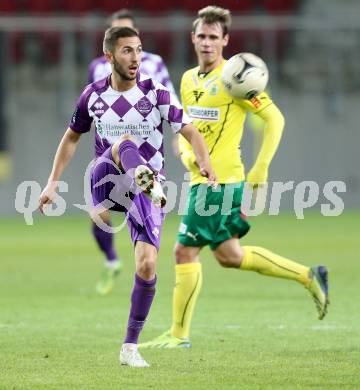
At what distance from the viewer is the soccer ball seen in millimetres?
8023

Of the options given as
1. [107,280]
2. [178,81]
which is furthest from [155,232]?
[178,81]

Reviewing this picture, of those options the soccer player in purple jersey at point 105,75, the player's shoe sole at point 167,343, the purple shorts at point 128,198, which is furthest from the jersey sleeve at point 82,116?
the soccer player in purple jersey at point 105,75

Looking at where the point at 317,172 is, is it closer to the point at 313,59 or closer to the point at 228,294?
the point at 313,59

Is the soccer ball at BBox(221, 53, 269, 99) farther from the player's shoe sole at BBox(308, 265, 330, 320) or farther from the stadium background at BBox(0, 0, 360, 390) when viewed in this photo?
the stadium background at BBox(0, 0, 360, 390)

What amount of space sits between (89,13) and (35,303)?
1372cm

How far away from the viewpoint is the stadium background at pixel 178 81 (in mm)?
21297

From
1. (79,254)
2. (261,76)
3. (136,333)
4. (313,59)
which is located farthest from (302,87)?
(136,333)

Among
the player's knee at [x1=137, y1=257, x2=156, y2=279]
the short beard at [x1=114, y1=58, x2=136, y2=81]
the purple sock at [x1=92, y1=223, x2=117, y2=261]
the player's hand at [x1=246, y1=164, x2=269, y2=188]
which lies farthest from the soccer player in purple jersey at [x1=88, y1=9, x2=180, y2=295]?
the player's knee at [x1=137, y1=257, x2=156, y2=279]

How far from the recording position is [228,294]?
11.1 m

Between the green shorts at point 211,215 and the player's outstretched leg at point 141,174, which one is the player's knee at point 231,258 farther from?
the player's outstretched leg at point 141,174

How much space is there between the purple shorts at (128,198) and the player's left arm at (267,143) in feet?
3.83

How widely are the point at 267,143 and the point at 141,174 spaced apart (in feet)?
→ 5.77

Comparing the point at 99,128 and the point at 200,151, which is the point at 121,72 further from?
the point at 200,151

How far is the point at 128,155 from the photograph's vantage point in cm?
685
